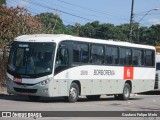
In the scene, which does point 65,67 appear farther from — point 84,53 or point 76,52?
point 84,53

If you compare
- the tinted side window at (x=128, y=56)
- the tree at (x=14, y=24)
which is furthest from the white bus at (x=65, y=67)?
the tree at (x=14, y=24)

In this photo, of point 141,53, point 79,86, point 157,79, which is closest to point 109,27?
point 157,79

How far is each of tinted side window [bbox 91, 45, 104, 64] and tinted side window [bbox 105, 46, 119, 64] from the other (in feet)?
1.64

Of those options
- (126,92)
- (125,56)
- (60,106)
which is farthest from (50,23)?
(60,106)

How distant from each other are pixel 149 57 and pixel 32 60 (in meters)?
11.0

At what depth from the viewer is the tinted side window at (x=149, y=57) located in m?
30.4

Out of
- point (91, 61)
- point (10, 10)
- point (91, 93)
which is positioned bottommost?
point (91, 93)

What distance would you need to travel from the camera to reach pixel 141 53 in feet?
98.0

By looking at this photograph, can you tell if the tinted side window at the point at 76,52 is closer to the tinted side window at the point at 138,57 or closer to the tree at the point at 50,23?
the tinted side window at the point at 138,57

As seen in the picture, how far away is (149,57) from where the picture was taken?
101ft

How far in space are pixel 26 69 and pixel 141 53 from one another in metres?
10.2

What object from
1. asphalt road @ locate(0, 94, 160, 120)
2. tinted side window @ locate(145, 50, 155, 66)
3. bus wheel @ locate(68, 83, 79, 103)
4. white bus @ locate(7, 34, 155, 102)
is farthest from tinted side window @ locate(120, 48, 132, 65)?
bus wheel @ locate(68, 83, 79, 103)

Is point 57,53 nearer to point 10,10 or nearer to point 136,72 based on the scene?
point 136,72

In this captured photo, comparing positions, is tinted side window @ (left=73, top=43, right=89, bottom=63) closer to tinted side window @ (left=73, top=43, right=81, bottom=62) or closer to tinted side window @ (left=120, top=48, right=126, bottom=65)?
tinted side window @ (left=73, top=43, right=81, bottom=62)
